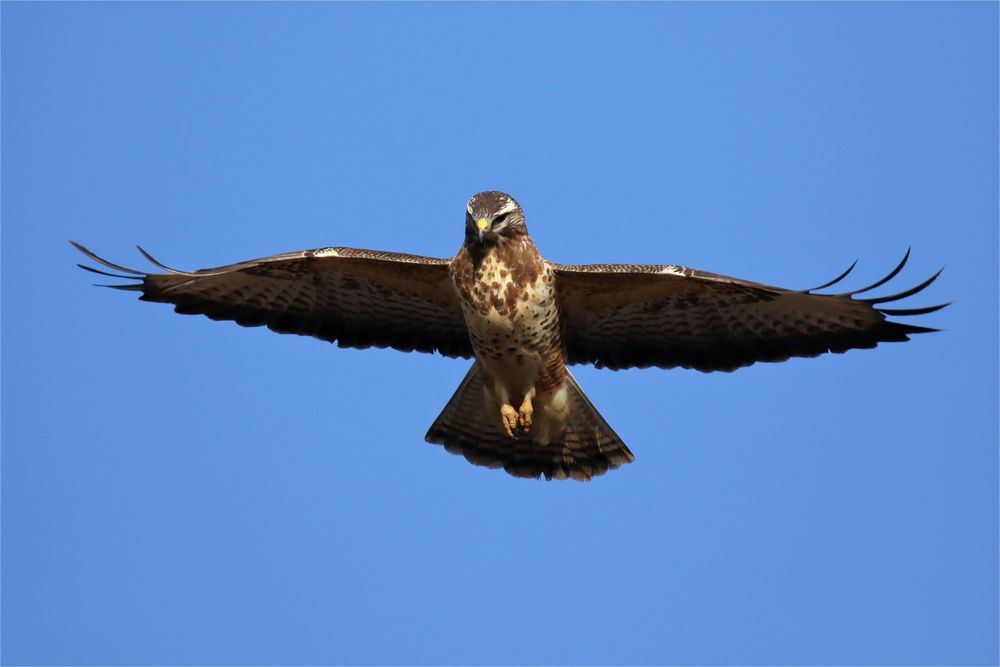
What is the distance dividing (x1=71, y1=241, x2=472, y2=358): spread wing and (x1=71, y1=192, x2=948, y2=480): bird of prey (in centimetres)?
1

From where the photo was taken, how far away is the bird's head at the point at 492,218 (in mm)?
11773

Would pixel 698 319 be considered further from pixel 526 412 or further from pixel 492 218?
pixel 492 218

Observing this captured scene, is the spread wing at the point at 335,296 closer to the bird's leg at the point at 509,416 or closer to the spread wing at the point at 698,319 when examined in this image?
the bird's leg at the point at 509,416

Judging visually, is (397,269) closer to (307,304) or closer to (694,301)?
(307,304)

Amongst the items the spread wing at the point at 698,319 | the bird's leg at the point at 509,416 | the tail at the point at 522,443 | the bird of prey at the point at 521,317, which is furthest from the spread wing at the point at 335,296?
the spread wing at the point at 698,319

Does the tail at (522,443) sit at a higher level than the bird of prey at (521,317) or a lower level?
lower

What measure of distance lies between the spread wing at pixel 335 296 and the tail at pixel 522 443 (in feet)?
1.56

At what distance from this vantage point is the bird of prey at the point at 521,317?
1215cm

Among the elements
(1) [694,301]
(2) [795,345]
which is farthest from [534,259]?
(2) [795,345]

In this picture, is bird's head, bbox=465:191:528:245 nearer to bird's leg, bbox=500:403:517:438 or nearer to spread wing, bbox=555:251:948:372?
spread wing, bbox=555:251:948:372

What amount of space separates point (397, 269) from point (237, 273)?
51.5 inches

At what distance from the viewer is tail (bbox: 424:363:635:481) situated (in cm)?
1332

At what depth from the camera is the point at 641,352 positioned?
1314 cm

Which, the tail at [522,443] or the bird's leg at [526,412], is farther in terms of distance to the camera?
the tail at [522,443]
